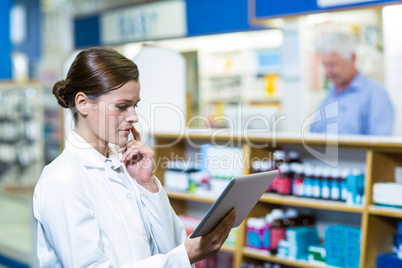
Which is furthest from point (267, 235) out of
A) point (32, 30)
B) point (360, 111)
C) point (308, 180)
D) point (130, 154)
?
point (32, 30)

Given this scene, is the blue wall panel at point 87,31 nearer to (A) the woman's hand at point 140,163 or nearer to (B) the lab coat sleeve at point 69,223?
(A) the woman's hand at point 140,163

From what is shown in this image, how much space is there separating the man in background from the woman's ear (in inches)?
129

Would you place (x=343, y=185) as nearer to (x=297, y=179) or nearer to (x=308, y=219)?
(x=297, y=179)

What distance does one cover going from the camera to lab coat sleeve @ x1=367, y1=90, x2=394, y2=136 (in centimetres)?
467

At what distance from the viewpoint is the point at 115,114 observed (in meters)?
1.73

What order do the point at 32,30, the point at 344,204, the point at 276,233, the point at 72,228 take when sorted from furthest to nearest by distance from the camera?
the point at 32,30
the point at 276,233
the point at 344,204
the point at 72,228

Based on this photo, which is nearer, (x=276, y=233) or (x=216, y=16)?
(x=276, y=233)

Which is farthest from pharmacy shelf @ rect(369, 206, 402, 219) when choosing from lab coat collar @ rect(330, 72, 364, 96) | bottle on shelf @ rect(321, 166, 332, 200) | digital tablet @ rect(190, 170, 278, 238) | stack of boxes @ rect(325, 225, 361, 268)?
lab coat collar @ rect(330, 72, 364, 96)

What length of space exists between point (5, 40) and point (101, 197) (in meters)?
4.22

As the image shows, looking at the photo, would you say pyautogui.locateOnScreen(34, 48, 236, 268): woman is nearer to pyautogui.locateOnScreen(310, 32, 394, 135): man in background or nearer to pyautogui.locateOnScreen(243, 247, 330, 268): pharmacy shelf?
pyautogui.locateOnScreen(243, 247, 330, 268): pharmacy shelf

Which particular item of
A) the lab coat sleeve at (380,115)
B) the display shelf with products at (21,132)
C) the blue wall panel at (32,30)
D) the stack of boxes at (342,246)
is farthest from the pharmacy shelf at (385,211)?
the blue wall panel at (32,30)

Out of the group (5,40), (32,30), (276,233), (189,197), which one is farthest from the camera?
(32,30)

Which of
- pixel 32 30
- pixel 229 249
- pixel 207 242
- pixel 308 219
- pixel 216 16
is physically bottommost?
pixel 229 249

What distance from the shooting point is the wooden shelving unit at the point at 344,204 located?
301 centimetres
